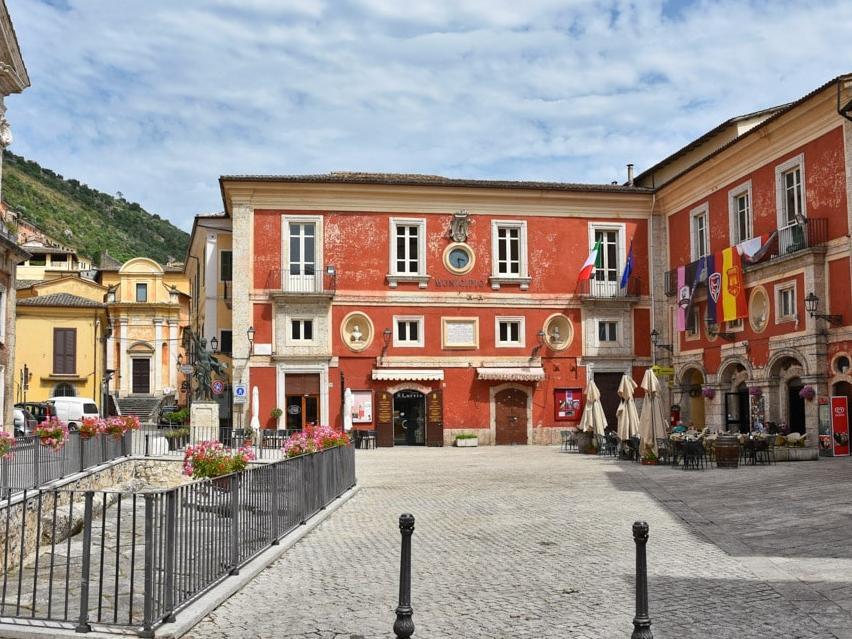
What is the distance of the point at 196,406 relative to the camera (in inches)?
1133

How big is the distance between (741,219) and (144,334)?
133 ft

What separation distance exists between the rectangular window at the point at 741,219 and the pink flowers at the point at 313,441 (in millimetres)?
18002

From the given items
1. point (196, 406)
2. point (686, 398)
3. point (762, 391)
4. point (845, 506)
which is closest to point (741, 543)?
point (845, 506)

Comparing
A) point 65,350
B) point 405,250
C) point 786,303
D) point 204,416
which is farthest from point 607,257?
point 65,350

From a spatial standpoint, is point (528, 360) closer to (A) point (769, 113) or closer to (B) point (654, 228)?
(B) point (654, 228)

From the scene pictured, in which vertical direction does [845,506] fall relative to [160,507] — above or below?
below

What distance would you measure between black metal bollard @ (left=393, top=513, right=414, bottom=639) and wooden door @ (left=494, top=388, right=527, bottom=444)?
28.4 meters

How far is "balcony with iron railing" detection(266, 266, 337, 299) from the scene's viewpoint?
3350 cm

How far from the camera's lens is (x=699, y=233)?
33.6m

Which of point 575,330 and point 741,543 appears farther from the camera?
point 575,330

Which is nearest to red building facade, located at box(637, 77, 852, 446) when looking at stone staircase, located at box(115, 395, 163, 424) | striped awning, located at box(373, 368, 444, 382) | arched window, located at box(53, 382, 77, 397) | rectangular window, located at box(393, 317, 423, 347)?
striped awning, located at box(373, 368, 444, 382)

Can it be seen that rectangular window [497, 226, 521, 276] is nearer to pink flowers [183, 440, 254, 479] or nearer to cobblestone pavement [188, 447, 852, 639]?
cobblestone pavement [188, 447, 852, 639]

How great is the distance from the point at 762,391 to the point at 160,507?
24320 millimetres

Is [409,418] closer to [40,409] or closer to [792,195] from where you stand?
[792,195]
